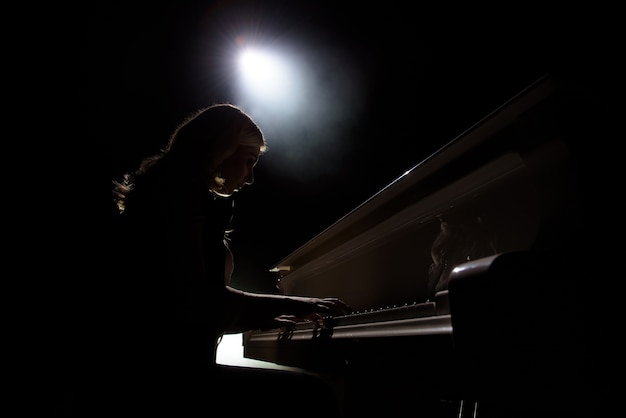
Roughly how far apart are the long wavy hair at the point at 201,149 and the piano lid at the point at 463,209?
0.62m

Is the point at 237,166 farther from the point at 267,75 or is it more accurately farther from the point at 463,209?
the point at 267,75

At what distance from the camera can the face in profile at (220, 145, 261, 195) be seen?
1.59m

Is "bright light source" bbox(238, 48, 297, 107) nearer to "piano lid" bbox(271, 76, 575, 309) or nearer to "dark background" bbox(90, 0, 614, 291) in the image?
"dark background" bbox(90, 0, 614, 291)

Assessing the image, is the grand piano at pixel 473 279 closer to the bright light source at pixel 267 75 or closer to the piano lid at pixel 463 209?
the piano lid at pixel 463 209

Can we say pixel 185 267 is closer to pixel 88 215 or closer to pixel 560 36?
pixel 560 36

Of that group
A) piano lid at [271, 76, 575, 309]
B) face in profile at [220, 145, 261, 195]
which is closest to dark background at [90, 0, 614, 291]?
piano lid at [271, 76, 575, 309]

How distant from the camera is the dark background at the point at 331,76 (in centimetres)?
145

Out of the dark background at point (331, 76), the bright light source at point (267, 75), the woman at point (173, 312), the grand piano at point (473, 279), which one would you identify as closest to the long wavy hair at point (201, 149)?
the woman at point (173, 312)

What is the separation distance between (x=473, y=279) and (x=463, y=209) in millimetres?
642

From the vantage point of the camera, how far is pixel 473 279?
0.69 m

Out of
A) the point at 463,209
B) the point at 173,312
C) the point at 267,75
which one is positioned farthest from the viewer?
the point at 267,75

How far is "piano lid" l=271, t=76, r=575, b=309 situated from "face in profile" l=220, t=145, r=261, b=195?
0.52 m

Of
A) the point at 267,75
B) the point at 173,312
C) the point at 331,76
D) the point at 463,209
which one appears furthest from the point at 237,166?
the point at 267,75

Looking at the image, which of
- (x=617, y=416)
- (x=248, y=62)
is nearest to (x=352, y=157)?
(x=248, y=62)
